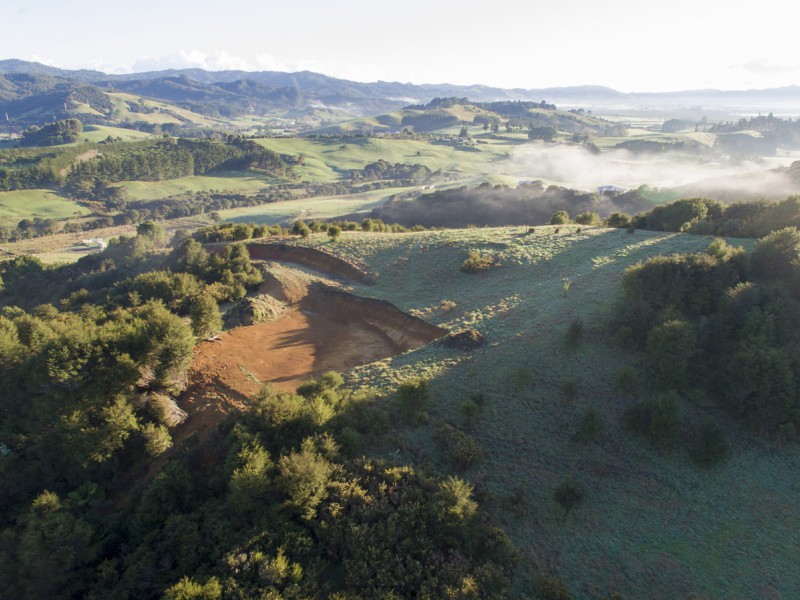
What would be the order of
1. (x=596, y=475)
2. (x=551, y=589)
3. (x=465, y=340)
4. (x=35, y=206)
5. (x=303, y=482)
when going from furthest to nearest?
(x=35, y=206) < (x=465, y=340) < (x=596, y=475) < (x=303, y=482) < (x=551, y=589)

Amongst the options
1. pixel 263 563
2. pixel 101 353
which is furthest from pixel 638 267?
pixel 101 353

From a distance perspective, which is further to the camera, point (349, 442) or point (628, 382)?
point (628, 382)

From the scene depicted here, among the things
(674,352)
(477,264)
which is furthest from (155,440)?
(477,264)

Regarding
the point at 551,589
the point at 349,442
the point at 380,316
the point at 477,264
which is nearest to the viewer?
the point at 551,589

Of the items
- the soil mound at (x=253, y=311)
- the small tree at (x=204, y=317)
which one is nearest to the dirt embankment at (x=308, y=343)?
the soil mound at (x=253, y=311)

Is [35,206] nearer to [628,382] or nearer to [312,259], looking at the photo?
[312,259]

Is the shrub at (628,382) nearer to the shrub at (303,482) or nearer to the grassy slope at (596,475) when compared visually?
the grassy slope at (596,475)
